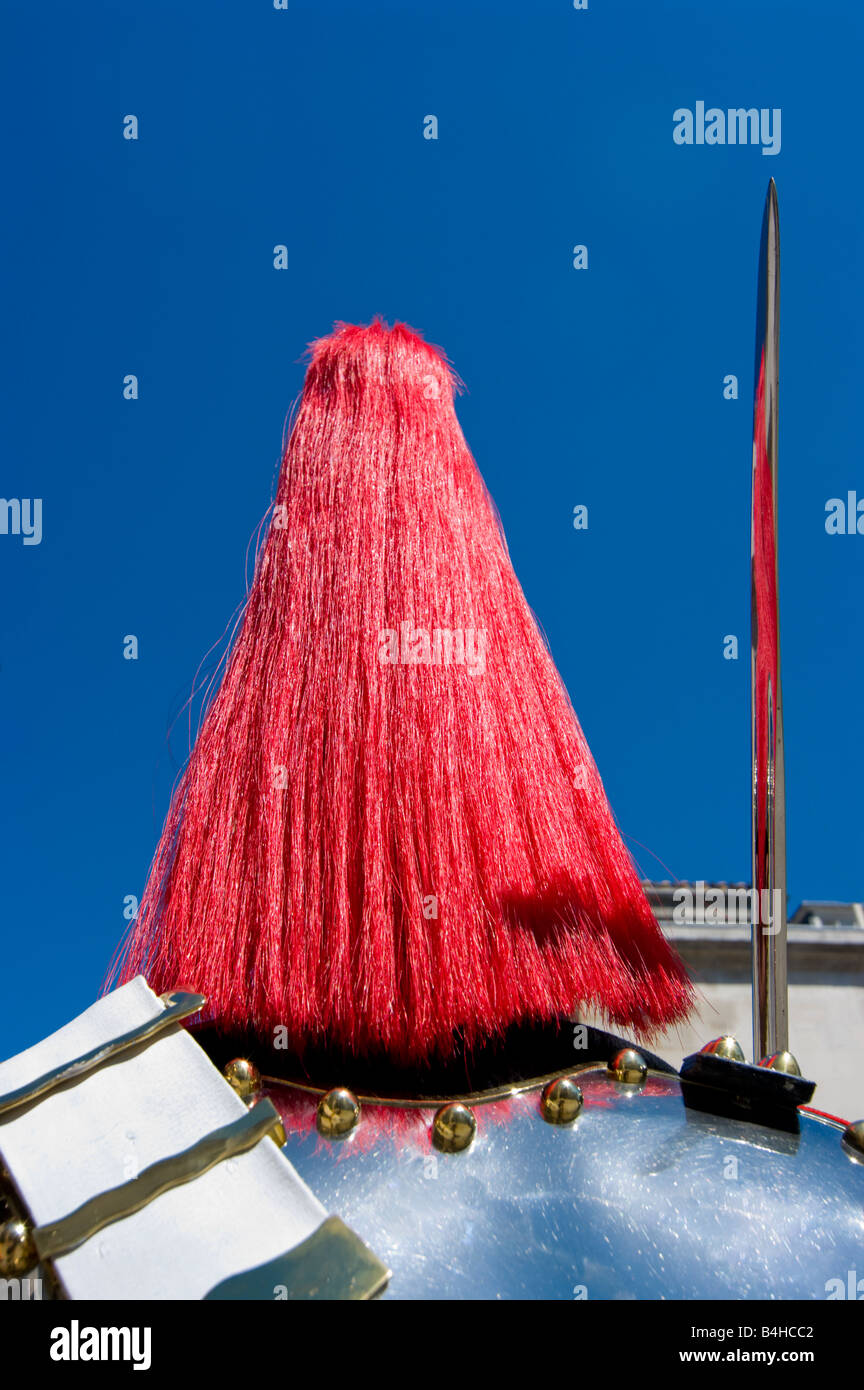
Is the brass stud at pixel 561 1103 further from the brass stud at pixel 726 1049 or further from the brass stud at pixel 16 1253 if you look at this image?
the brass stud at pixel 16 1253

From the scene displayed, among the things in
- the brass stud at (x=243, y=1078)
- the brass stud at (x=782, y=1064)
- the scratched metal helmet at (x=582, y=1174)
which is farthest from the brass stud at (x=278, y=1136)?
the brass stud at (x=782, y=1064)

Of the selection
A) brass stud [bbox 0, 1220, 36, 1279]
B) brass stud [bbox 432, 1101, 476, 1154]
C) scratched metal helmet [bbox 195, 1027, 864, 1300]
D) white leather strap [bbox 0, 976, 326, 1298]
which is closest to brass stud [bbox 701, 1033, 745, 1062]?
scratched metal helmet [bbox 195, 1027, 864, 1300]

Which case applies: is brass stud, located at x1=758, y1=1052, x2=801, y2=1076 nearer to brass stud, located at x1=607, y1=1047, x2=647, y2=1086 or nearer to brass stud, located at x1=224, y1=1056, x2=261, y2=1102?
brass stud, located at x1=607, y1=1047, x2=647, y2=1086

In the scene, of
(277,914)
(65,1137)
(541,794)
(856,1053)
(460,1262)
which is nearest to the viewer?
(460,1262)

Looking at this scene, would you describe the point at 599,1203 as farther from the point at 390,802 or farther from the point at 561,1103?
the point at 390,802

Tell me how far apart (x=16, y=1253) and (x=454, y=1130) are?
436mm

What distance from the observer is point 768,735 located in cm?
131

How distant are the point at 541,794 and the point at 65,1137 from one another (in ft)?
2.38

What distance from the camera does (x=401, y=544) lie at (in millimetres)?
1382

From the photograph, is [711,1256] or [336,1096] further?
[336,1096]

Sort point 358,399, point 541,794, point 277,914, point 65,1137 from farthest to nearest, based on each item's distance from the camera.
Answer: point 358,399 → point 541,794 → point 277,914 → point 65,1137

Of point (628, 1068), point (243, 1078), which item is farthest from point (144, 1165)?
point (628, 1068)

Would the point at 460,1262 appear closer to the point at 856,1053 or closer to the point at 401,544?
the point at 401,544

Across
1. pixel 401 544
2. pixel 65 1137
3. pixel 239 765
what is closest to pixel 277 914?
pixel 239 765
